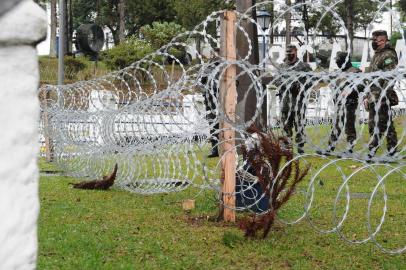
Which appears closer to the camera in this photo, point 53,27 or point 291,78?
point 291,78

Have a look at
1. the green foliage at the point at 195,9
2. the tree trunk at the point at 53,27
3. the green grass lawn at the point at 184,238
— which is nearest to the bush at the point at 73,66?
the tree trunk at the point at 53,27

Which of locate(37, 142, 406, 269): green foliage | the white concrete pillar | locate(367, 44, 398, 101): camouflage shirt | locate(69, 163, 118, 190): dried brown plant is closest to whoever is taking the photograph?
the white concrete pillar

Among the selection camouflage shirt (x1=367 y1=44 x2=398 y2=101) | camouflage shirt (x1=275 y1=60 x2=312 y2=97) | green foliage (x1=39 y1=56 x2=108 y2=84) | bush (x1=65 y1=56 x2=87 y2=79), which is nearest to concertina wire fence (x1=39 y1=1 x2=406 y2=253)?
camouflage shirt (x1=275 y1=60 x2=312 y2=97)

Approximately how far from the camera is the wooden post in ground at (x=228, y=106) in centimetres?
677

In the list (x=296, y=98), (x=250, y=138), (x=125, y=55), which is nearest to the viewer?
(x=250, y=138)

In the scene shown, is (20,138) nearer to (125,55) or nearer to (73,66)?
(125,55)

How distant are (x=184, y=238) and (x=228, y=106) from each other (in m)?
1.33

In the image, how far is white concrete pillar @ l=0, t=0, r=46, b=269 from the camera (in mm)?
1544

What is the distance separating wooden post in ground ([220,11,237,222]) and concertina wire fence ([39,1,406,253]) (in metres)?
0.08

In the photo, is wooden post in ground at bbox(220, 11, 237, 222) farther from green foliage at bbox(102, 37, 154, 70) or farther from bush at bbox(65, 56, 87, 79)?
bush at bbox(65, 56, 87, 79)

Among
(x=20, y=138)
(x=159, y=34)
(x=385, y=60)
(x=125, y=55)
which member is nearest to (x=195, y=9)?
(x=159, y=34)

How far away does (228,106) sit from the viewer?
683cm

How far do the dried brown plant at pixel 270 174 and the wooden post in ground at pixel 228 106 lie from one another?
53cm

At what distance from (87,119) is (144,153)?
57.8 inches
